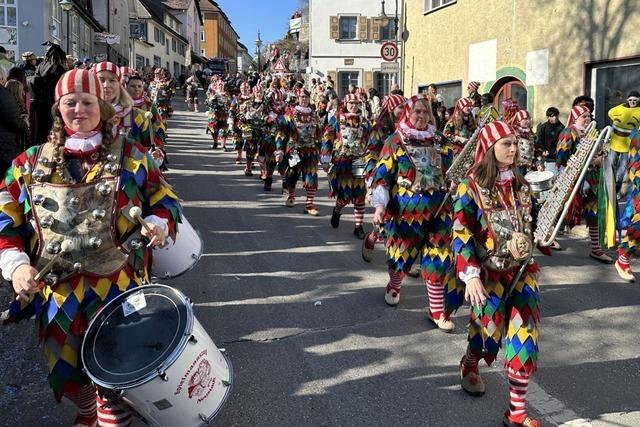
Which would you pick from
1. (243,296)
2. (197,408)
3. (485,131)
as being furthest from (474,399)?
(243,296)

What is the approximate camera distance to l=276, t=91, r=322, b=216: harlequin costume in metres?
10.4

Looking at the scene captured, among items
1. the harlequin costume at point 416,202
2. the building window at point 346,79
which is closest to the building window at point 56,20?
the building window at point 346,79

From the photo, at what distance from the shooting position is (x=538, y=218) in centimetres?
399

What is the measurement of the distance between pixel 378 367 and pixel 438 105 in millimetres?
9783

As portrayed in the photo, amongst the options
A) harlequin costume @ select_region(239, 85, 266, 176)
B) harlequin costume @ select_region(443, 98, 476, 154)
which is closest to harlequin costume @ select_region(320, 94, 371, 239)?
harlequin costume @ select_region(443, 98, 476, 154)

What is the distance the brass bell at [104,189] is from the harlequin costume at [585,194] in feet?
20.8

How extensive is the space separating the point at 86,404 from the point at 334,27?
118 ft

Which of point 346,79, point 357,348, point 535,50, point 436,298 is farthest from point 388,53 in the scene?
point 346,79

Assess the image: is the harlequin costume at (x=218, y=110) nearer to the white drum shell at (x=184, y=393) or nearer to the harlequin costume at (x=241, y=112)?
the harlequin costume at (x=241, y=112)

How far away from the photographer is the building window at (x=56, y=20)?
27106 millimetres

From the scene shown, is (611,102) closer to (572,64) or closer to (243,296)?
(572,64)

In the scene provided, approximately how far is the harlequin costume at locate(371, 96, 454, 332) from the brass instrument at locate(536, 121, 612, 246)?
1520 mm

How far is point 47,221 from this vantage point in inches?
116

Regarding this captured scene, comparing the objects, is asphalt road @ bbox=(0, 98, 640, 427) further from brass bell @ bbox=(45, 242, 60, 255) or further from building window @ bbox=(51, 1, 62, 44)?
building window @ bbox=(51, 1, 62, 44)
